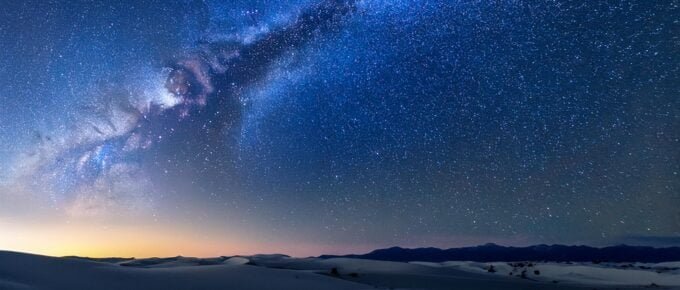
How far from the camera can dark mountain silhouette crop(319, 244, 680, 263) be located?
391ft

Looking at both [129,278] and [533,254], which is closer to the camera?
[129,278]

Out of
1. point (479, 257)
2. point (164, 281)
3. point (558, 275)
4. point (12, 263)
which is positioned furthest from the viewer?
point (479, 257)

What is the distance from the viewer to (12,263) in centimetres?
714

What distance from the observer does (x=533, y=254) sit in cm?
12450

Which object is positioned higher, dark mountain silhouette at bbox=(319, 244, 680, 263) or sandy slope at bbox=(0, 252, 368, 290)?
dark mountain silhouette at bbox=(319, 244, 680, 263)

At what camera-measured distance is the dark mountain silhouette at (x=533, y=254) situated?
119m

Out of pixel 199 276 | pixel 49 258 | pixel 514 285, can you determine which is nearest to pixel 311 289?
pixel 199 276

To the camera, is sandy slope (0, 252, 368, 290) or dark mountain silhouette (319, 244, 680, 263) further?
dark mountain silhouette (319, 244, 680, 263)

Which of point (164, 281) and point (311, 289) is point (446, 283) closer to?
point (311, 289)

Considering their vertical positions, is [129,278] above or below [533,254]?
below

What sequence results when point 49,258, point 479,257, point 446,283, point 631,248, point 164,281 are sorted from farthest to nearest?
point 631,248
point 479,257
point 446,283
point 49,258
point 164,281

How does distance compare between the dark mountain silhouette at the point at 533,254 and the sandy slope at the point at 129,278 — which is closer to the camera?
the sandy slope at the point at 129,278

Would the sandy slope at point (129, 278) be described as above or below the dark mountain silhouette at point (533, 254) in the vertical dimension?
below

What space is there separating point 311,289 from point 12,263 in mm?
4980
